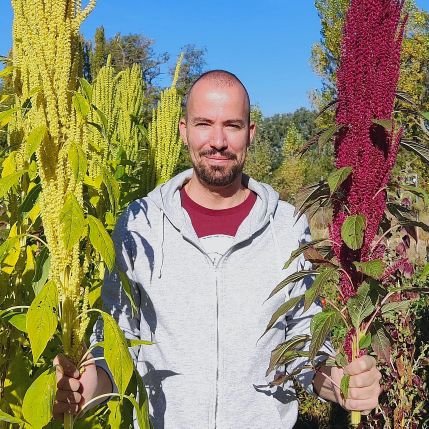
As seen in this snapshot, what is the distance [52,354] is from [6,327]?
22.2 inches

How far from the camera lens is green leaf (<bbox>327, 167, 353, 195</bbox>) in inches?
63.4

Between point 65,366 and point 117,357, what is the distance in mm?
203

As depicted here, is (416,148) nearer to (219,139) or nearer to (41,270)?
(219,139)

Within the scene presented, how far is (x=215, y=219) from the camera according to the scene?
256 cm

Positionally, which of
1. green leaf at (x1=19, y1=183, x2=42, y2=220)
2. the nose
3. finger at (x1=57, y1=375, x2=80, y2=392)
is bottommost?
finger at (x1=57, y1=375, x2=80, y2=392)

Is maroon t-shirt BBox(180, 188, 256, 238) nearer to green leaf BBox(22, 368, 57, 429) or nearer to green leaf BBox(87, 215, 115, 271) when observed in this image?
green leaf BBox(87, 215, 115, 271)

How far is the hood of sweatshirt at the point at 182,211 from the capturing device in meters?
2.46

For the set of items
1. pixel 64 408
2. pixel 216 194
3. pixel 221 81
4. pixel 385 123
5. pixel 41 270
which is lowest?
pixel 64 408

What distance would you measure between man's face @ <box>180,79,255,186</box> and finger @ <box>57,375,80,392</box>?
3.21 ft

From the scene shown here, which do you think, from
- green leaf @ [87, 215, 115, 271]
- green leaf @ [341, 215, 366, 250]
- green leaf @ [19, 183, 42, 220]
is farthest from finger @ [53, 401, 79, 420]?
green leaf @ [341, 215, 366, 250]

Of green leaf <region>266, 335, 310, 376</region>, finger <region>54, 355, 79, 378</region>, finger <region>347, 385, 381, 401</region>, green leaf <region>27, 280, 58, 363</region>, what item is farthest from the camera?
green leaf <region>266, 335, 310, 376</region>

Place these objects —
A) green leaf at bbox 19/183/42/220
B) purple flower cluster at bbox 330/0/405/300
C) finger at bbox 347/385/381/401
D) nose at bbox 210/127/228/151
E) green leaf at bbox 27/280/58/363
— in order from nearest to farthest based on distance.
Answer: green leaf at bbox 27/280/58/363
purple flower cluster at bbox 330/0/405/300
finger at bbox 347/385/381/401
green leaf at bbox 19/183/42/220
nose at bbox 210/127/228/151

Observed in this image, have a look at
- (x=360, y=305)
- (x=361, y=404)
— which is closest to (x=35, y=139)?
(x=360, y=305)

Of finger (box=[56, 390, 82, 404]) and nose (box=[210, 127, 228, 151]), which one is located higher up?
nose (box=[210, 127, 228, 151])
